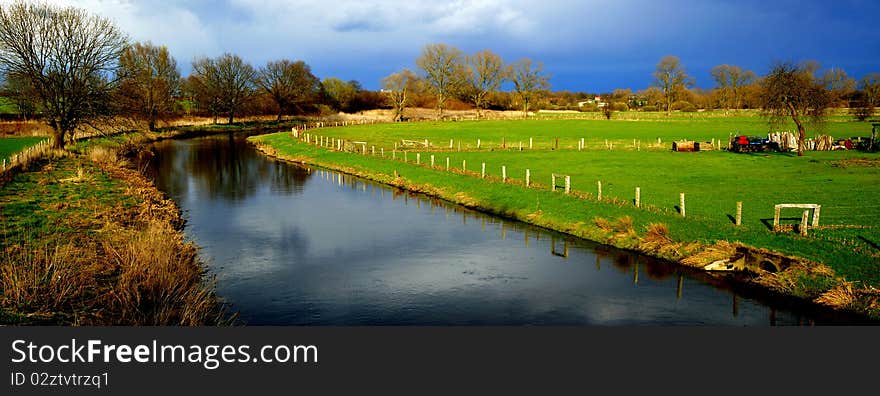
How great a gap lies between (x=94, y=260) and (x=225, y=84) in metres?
122

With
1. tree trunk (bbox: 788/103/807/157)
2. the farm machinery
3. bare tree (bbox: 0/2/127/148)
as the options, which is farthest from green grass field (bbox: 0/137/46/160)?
tree trunk (bbox: 788/103/807/157)

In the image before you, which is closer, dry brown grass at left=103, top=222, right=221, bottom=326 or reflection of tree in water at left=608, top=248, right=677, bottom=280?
dry brown grass at left=103, top=222, right=221, bottom=326

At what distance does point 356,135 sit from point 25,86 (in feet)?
138

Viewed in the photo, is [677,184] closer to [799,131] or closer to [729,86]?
[799,131]

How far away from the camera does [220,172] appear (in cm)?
5494

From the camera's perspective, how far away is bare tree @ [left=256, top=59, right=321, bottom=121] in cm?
14775

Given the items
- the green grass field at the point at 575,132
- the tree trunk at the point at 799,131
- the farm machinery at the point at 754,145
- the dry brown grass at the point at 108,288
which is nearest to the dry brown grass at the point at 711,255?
the dry brown grass at the point at 108,288

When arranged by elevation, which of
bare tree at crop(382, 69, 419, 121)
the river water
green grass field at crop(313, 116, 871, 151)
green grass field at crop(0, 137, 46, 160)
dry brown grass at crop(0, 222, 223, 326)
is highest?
bare tree at crop(382, 69, 419, 121)

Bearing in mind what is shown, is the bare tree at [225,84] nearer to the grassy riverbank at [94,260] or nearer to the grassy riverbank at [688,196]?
the grassy riverbank at [688,196]

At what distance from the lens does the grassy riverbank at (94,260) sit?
14.8 meters

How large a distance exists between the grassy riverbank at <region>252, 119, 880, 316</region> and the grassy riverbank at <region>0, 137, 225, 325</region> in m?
17.0

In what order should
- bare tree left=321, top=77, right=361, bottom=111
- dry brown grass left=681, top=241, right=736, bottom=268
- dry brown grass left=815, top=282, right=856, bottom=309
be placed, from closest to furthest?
Result: dry brown grass left=815, top=282, right=856, bottom=309 < dry brown grass left=681, top=241, right=736, bottom=268 < bare tree left=321, top=77, right=361, bottom=111

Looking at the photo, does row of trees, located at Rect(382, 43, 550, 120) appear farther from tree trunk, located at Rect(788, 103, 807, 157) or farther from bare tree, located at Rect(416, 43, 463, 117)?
tree trunk, located at Rect(788, 103, 807, 157)

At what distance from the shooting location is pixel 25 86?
58.3m
